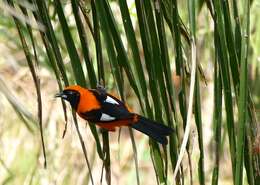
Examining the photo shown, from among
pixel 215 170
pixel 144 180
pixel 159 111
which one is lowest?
pixel 144 180

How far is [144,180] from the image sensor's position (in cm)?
318

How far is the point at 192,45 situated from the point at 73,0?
0.21 meters

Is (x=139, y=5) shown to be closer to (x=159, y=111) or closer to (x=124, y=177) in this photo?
(x=159, y=111)

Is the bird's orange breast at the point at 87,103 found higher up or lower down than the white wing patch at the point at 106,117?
higher up

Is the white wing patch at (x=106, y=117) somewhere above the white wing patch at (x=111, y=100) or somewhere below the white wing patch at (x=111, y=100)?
below

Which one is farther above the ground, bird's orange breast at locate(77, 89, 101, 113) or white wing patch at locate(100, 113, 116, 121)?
bird's orange breast at locate(77, 89, 101, 113)

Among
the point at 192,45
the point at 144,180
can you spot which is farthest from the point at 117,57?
the point at 144,180

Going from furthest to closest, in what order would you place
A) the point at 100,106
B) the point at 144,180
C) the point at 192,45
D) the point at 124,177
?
the point at 144,180 < the point at 124,177 < the point at 100,106 < the point at 192,45

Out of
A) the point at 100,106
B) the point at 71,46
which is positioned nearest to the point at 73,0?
the point at 71,46

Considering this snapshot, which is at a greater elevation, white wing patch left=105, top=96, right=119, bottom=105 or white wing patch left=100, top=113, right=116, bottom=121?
white wing patch left=105, top=96, right=119, bottom=105

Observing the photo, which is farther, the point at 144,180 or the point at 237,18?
the point at 144,180

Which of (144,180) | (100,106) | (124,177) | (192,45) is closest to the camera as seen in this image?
(192,45)

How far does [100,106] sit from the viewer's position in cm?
153

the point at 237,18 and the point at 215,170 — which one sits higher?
the point at 237,18
